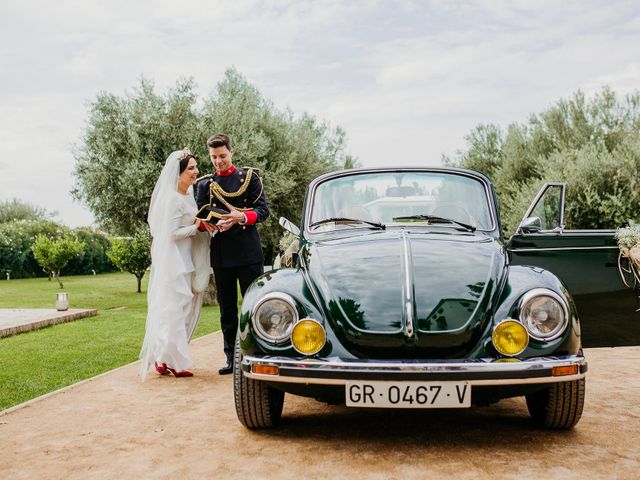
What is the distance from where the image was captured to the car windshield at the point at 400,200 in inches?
194

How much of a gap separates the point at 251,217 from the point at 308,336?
245 centimetres

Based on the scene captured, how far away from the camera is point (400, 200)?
5.16m

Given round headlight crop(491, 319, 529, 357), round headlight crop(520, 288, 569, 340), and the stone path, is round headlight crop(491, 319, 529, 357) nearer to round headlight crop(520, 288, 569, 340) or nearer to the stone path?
round headlight crop(520, 288, 569, 340)

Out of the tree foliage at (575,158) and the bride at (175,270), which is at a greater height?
the tree foliage at (575,158)

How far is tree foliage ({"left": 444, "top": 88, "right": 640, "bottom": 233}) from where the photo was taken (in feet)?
68.6

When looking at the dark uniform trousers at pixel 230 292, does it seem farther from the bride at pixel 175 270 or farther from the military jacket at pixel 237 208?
the bride at pixel 175 270

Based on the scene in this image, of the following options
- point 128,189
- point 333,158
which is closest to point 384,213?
point 128,189

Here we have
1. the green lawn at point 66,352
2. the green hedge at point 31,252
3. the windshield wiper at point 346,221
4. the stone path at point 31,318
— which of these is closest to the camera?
the windshield wiper at point 346,221

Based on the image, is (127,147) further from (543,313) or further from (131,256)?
(543,313)

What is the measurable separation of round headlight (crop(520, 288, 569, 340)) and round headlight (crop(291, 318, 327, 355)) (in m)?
1.04

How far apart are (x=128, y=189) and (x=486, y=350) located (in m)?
16.4

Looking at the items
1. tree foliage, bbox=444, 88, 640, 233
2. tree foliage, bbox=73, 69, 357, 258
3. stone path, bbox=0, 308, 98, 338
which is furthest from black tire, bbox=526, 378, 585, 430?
tree foliage, bbox=444, 88, 640, 233

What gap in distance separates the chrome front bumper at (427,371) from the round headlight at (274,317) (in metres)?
0.16

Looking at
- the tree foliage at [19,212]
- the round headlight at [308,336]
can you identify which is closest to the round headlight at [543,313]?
the round headlight at [308,336]
